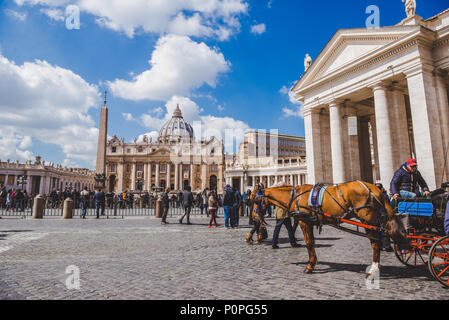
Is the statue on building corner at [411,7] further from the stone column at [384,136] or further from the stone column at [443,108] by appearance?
the stone column at [384,136]

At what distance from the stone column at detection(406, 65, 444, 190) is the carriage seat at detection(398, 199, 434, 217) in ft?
32.2

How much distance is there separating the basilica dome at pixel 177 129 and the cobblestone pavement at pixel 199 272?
→ 336 feet

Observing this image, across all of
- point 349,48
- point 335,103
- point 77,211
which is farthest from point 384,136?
point 77,211

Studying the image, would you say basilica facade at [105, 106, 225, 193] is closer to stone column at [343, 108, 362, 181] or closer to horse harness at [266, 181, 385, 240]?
stone column at [343, 108, 362, 181]

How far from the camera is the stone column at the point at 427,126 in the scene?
12.6 m

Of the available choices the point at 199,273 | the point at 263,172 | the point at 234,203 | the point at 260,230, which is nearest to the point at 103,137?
the point at 234,203

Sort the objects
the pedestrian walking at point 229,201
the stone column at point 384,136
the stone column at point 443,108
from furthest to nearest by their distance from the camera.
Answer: the stone column at point 384,136, the stone column at point 443,108, the pedestrian walking at point 229,201

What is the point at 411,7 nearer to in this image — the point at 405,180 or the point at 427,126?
the point at 427,126

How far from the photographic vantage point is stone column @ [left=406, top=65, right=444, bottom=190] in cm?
1261

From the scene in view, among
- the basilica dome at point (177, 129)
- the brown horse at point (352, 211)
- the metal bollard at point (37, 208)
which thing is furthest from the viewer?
the basilica dome at point (177, 129)

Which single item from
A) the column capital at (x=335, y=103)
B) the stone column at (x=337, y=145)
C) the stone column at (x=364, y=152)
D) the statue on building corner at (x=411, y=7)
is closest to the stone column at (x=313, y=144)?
the stone column at (x=337, y=145)

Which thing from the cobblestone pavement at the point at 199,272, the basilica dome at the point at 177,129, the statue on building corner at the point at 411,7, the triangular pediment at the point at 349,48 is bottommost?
the cobblestone pavement at the point at 199,272

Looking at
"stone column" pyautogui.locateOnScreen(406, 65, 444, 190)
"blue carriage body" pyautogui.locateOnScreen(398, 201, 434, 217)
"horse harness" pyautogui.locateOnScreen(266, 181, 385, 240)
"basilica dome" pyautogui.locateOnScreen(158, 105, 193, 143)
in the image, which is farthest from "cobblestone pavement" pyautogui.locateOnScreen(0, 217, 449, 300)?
"basilica dome" pyautogui.locateOnScreen(158, 105, 193, 143)
